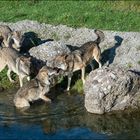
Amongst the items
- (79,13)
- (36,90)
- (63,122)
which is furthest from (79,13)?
(63,122)

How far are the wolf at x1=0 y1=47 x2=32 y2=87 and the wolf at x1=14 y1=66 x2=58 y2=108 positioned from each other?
1.48m

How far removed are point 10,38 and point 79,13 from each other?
6.18 metres

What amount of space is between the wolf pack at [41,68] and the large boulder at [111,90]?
5.30ft

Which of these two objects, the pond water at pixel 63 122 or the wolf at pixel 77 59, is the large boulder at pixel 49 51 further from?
the pond water at pixel 63 122

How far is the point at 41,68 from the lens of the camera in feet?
65.4

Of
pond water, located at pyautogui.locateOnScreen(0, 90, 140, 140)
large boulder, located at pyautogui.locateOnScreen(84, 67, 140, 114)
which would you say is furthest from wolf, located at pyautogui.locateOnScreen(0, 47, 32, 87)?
large boulder, located at pyautogui.locateOnScreen(84, 67, 140, 114)

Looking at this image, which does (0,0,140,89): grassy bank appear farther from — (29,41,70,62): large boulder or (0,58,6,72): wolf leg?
(0,58,6,72): wolf leg

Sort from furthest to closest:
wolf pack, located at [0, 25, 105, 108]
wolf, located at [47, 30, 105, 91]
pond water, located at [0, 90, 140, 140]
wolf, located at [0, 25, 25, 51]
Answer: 1. wolf, located at [0, 25, 25, 51]
2. wolf, located at [47, 30, 105, 91]
3. wolf pack, located at [0, 25, 105, 108]
4. pond water, located at [0, 90, 140, 140]

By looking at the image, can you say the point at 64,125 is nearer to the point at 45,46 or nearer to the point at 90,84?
the point at 90,84

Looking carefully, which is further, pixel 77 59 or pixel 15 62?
pixel 15 62

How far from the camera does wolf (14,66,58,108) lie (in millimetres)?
18516

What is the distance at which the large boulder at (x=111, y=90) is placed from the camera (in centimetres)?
1786

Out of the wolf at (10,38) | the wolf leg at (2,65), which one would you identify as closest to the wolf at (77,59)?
the wolf leg at (2,65)

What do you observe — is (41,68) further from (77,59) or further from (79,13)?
(79,13)
